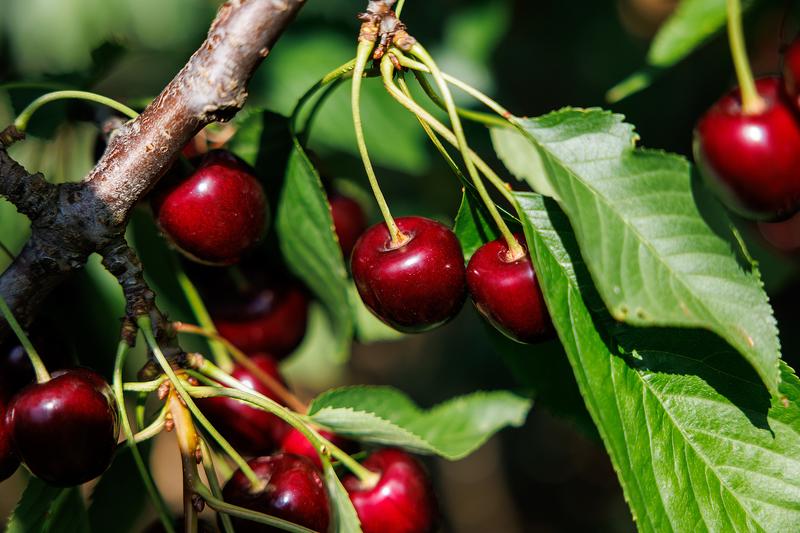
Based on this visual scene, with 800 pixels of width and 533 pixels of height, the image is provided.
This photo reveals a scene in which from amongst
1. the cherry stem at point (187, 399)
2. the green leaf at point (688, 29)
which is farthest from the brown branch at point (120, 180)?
the green leaf at point (688, 29)

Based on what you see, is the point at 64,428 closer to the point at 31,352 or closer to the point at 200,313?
the point at 31,352

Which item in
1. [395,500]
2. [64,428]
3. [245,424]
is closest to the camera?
[64,428]

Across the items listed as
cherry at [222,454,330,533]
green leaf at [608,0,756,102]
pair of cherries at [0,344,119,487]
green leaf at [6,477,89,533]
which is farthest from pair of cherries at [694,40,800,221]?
green leaf at [6,477,89,533]

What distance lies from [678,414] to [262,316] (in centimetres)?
76

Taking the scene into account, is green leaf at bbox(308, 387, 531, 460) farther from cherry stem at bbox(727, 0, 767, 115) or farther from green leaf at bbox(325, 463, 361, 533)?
cherry stem at bbox(727, 0, 767, 115)

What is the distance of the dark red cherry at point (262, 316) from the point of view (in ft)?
4.79

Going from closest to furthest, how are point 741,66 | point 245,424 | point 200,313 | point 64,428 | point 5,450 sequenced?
1. point 741,66
2. point 64,428
3. point 5,450
4. point 245,424
5. point 200,313

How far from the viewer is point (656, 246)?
904 millimetres

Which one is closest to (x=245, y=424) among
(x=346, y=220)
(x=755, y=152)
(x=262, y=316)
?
(x=262, y=316)

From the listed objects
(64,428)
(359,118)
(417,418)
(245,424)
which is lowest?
(417,418)

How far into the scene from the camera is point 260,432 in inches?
52.4

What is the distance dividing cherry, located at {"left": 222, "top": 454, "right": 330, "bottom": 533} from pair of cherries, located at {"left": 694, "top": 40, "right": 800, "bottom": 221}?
68 centimetres

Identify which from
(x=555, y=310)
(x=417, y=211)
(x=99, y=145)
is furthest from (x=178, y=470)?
(x=555, y=310)

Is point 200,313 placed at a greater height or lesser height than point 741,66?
lesser
